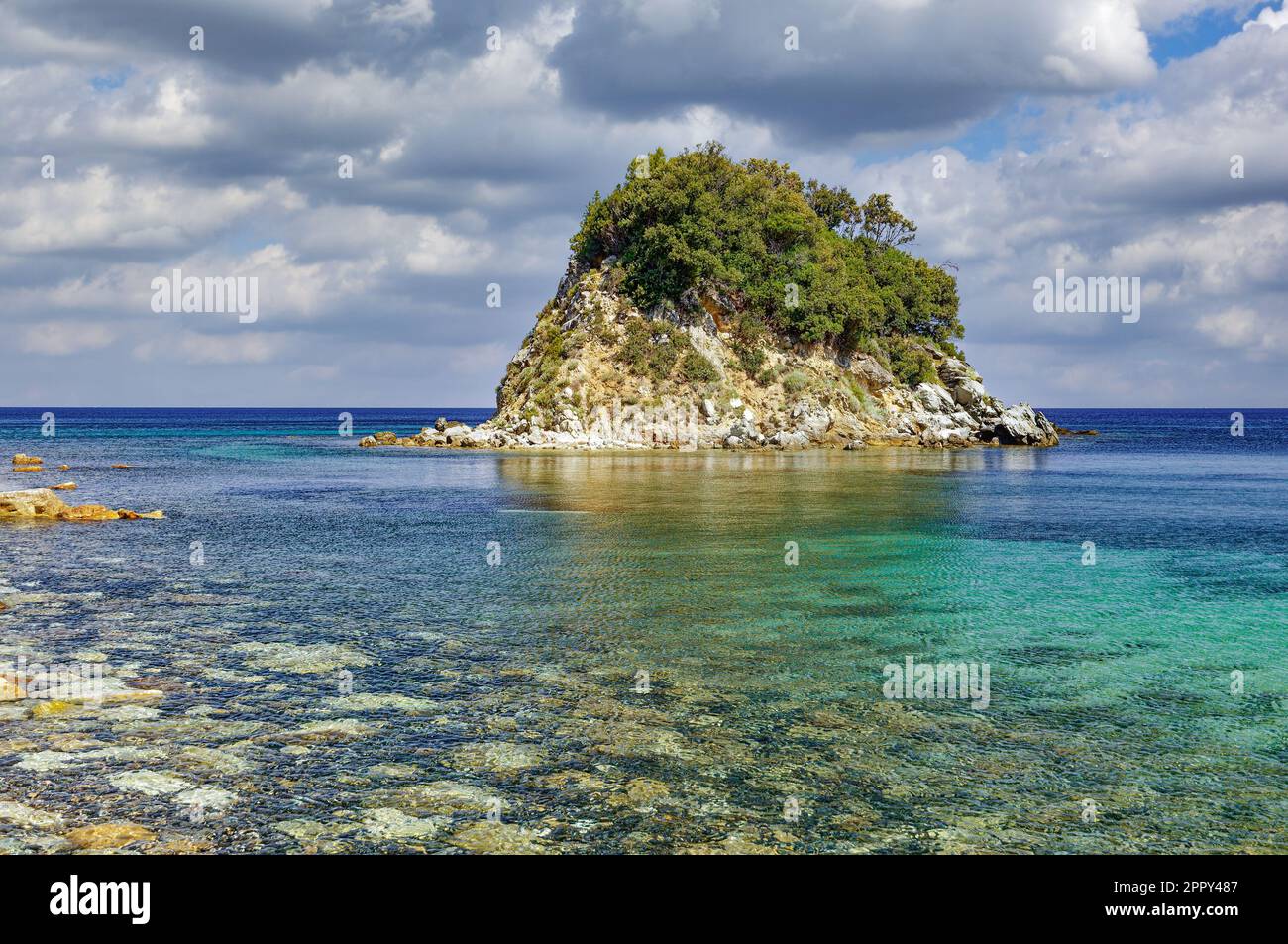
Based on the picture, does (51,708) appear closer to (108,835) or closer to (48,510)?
(108,835)

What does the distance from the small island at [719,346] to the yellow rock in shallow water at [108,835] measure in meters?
80.2

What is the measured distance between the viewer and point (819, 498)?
4188 centimetres

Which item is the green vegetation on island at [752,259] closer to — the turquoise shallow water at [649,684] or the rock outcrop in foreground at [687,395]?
the rock outcrop in foreground at [687,395]

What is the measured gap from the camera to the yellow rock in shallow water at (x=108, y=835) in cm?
837

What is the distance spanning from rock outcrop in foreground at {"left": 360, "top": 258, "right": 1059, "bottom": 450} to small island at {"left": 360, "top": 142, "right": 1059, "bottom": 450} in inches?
6.4

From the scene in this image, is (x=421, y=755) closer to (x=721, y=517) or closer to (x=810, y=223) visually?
(x=721, y=517)

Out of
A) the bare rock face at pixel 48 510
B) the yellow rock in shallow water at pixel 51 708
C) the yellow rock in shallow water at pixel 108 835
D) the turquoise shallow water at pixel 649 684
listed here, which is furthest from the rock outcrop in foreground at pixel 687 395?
the yellow rock in shallow water at pixel 108 835

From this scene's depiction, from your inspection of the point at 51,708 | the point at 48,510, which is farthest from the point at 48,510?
the point at 51,708

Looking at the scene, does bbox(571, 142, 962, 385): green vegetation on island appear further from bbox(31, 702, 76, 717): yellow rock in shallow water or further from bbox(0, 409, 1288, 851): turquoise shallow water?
bbox(31, 702, 76, 717): yellow rock in shallow water

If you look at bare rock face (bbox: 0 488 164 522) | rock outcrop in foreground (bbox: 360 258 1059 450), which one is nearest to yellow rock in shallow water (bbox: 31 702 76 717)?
bare rock face (bbox: 0 488 164 522)

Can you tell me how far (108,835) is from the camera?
28.0 feet

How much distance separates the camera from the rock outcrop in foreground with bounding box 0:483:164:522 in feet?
110
